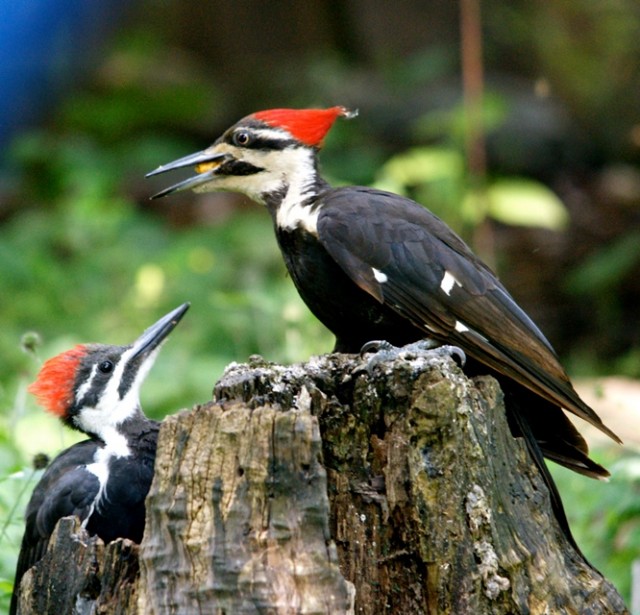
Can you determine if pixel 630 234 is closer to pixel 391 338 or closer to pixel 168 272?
pixel 168 272

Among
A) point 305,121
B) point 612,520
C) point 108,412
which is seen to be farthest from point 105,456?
point 612,520

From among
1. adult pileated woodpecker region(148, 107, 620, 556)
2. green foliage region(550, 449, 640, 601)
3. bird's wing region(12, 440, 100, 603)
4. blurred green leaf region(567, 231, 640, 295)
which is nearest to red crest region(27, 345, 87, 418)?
bird's wing region(12, 440, 100, 603)

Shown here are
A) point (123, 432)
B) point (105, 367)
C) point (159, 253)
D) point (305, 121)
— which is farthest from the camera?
point (159, 253)

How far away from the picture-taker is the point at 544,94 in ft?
33.7

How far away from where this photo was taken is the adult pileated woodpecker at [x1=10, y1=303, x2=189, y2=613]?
3.78 meters

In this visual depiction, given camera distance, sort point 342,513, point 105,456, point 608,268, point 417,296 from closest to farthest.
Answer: point 342,513 → point 417,296 → point 105,456 → point 608,268

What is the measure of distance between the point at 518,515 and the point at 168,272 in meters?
4.44

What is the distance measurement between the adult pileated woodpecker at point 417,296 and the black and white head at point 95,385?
0.53 meters

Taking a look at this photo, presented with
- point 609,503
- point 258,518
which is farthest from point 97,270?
point 258,518

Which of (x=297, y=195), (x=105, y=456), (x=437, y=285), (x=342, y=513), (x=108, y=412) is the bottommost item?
(x=342, y=513)

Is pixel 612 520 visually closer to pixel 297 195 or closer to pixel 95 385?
pixel 297 195

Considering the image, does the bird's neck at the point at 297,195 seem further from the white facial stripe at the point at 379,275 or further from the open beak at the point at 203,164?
the white facial stripe at the point at 379,275

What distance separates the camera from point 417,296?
12.7 feet

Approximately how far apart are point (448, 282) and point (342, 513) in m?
1.07
